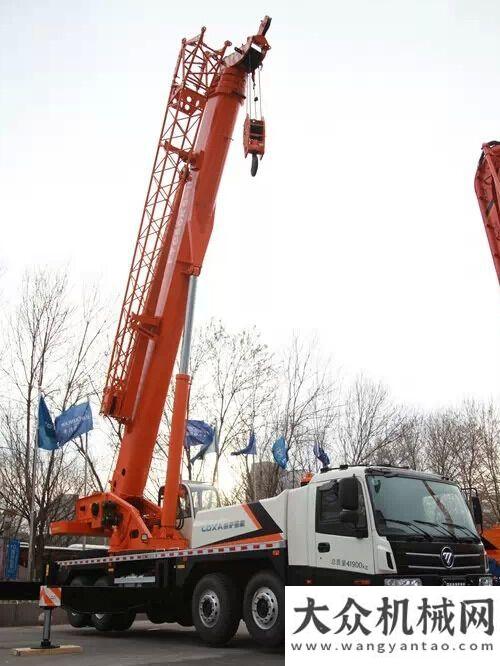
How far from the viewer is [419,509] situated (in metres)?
9.99

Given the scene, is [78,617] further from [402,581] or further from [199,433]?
[402,581]

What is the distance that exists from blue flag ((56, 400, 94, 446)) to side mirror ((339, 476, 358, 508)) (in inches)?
449

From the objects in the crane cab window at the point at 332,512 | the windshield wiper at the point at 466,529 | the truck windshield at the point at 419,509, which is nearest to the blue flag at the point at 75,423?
the crane cab window at the point at 332,512

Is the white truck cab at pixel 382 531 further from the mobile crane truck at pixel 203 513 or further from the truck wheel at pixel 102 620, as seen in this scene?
the truck wheel at pixel 102 620

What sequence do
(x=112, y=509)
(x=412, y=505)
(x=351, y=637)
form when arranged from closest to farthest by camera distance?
1. (x=351, y=637)
2. (x=412, y=505)
3. (x=112, y=509)

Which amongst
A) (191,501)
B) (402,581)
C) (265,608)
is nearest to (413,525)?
(402,581)

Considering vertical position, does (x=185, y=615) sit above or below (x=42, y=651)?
above

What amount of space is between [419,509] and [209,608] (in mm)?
3995

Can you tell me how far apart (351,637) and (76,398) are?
2070 centimetres

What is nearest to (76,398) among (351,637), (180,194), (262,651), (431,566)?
(180,194)

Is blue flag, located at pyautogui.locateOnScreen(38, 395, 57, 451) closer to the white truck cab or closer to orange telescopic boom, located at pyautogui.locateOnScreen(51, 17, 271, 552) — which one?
orange telescopic boom, located at pyautogui.locateOnScreen(51, 17, 271, 552)

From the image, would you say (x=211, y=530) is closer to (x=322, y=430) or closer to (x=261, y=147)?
(x=261, y=147)

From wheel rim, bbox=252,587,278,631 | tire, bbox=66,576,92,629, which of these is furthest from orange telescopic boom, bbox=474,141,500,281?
tire, bbox=66,576,92,629

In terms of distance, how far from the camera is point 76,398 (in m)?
26.2
